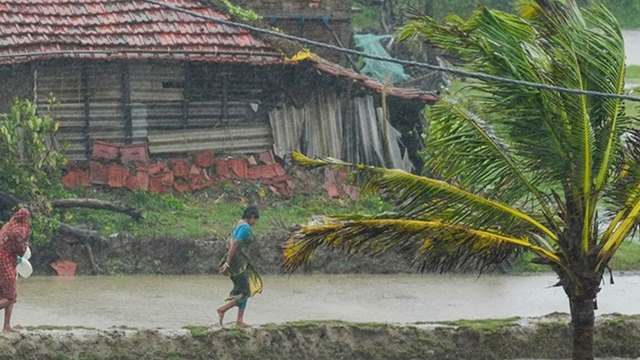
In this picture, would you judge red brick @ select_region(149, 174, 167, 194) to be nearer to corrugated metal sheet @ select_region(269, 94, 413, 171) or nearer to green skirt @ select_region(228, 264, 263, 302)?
corrugated metal sheet @ select_region(269, 94, 413, 171)

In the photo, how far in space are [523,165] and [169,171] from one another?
988 cm

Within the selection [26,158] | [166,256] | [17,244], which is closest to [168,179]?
[166,256]

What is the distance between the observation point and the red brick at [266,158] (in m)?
25.0

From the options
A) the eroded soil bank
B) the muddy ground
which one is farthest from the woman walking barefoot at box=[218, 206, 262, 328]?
the muddy ground

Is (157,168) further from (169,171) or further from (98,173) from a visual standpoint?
(98,173)

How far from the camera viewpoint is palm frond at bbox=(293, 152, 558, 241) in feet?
48.3

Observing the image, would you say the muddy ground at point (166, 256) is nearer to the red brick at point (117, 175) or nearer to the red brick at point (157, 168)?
the red brick at point (117, 175)

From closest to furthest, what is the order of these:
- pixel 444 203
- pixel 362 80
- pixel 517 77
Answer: pixel 517 77 < pixel 444 203 < pixel 362 80

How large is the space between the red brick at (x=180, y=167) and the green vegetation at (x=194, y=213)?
0.36 metres

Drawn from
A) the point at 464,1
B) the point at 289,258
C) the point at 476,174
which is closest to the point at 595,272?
the point at 476,174

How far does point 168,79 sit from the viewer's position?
2462 centimetres

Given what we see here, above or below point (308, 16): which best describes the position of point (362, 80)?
below

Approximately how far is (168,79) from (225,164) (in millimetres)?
1472

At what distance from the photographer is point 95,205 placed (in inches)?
875
